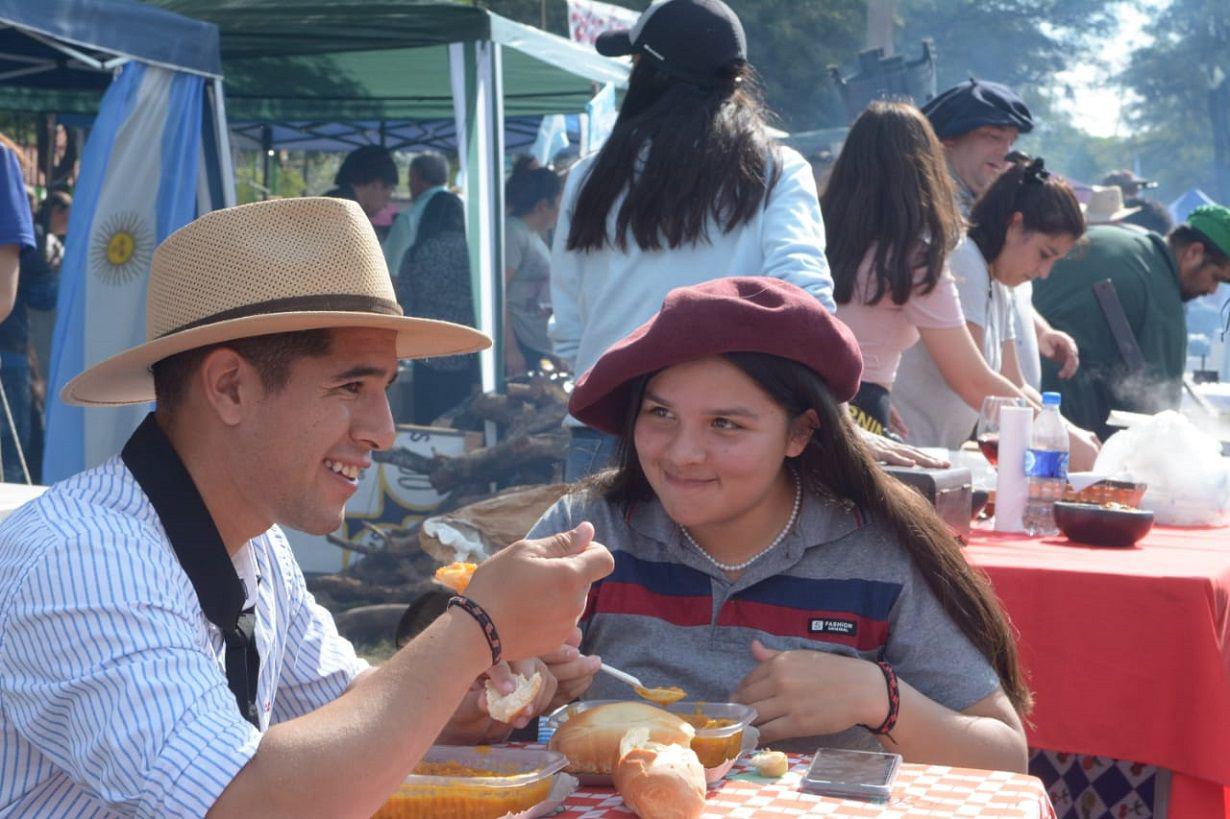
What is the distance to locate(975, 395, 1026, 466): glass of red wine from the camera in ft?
12.6

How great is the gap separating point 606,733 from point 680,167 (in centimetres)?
188

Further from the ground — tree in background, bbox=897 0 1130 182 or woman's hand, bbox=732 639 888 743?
tree in background, bbox=897 0 1130 182

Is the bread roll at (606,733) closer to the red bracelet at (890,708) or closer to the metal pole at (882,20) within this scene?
the red bracelet at (890,708)

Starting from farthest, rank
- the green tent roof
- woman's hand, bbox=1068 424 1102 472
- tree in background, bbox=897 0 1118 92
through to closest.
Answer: tree in background, bbox=897 0 1118 92
the green tent roof
woman's hand, bbox=1068 424 1102 472

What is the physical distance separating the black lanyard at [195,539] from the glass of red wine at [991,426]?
2.59 meters

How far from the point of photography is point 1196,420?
537 cm

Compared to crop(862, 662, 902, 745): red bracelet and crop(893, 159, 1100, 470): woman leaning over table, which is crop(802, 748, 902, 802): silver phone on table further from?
crop(893, 159, 1100, 470): woman leaning over table

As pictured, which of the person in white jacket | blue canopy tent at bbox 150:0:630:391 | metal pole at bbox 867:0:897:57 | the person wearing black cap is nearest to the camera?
the person in white jacket

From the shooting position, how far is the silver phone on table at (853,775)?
169 centimetres

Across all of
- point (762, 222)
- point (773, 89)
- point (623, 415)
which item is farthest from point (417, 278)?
point (773, 89)

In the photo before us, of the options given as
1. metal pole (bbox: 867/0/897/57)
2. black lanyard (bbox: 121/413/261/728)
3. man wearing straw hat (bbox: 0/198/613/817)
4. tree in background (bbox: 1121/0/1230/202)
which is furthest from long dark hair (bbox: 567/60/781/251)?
tree in background (bbox: 1121/0/1230/202)

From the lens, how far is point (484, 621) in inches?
60.6

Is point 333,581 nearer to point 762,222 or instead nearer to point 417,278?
point 417,278

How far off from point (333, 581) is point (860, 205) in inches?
146
